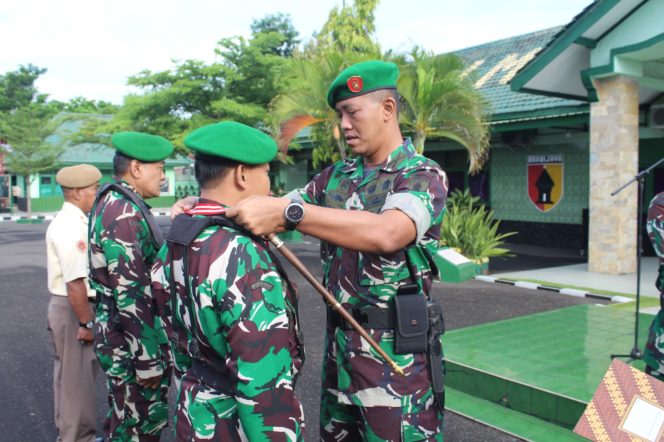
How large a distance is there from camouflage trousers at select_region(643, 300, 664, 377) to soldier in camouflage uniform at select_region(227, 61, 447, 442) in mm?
1303

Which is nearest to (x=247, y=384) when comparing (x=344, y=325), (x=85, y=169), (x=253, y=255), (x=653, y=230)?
(x=253, y=255)

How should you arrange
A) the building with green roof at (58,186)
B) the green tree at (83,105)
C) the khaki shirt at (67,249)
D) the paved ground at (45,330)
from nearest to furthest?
1. the khaki shirt at (67,249)
2. the paved ground at (45,330)
3. the building with green roof at (58,186)
4. the green tree at (83,105)

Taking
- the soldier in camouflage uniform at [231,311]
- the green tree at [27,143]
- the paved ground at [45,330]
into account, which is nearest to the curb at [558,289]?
the paved ground at [45,330]

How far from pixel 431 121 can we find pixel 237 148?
9486mm

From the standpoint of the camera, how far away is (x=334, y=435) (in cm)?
235

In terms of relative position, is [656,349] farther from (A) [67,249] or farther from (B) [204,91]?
(B) [204,91]

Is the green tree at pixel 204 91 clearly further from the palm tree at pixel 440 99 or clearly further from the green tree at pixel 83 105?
the green tree at pixel 83 105

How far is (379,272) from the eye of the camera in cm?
220

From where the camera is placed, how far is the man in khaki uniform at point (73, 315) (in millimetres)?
3479

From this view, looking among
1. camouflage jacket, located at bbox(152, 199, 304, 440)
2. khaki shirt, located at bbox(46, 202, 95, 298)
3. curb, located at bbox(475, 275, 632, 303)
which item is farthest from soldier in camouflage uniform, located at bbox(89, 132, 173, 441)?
curb, located at bbox(475, 275, 632, 303)

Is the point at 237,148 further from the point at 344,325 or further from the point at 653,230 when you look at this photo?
the point at 653,230

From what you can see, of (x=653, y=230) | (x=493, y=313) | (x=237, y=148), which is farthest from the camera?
(x=493, y=313)

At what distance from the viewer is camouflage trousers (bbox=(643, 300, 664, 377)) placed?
284 centimetres

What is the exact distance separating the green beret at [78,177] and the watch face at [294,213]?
94.5 inches
